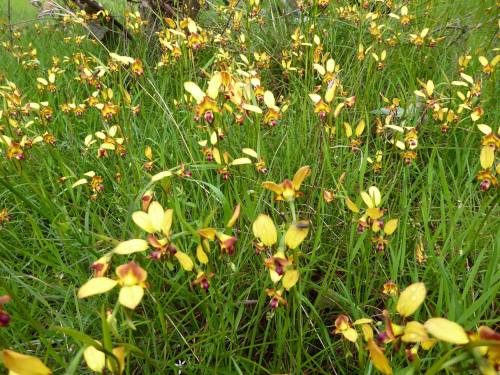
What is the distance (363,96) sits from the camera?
2191mm

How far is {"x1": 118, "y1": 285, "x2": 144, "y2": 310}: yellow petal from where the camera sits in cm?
56

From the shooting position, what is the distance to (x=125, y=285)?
59 centimetres

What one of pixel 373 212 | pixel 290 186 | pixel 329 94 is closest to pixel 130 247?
pixel 290 186

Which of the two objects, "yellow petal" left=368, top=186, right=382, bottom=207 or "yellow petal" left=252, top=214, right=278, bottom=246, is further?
"yellow petal" left=368, top=186, right=382, bottom=207

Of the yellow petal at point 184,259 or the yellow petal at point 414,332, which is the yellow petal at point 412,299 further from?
the yellow petal at point 184,259

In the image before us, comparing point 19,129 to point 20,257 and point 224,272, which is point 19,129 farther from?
point 224,272

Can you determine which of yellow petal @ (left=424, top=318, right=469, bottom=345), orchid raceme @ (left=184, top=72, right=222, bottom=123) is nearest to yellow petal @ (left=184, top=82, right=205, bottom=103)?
orchid raceme @ (left=184, top=72, right=222, bottom=123)

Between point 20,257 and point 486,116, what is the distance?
2223mm

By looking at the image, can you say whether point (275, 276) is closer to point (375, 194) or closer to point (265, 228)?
point (265, 228)

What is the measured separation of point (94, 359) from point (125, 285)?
0.35ft

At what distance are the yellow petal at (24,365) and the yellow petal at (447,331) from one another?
0.45m

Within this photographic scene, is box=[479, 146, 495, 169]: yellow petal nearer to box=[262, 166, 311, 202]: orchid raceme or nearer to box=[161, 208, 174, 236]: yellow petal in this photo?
box=[262, 166, 311, 202]: orchid raceme

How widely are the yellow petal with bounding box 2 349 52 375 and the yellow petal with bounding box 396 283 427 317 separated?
1.57 ft

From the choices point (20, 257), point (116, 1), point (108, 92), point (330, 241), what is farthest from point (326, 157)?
point (116, 1)
